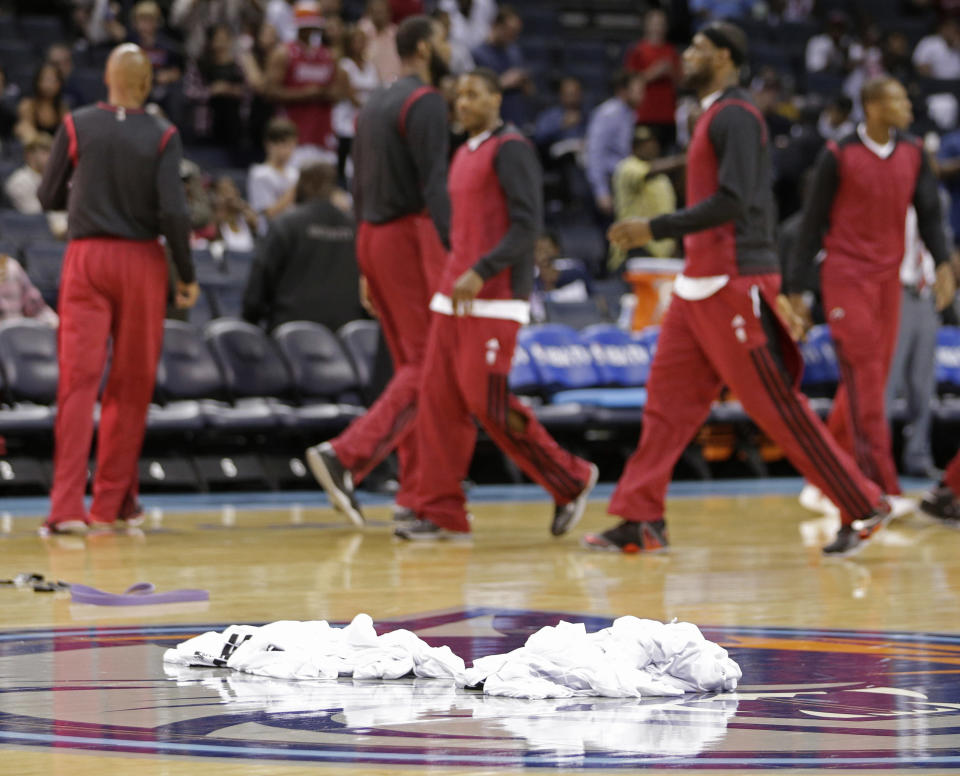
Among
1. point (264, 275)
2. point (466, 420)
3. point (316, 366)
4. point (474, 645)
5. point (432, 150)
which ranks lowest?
point (316, 366)

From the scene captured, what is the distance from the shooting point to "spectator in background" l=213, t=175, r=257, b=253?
1170 centimetres

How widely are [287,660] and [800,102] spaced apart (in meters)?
14.1

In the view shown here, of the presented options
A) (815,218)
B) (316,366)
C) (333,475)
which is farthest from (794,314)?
(316,366)

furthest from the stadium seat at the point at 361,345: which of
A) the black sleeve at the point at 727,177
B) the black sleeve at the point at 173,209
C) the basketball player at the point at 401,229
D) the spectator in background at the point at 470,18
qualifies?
the spectator in background at the point at 470,18

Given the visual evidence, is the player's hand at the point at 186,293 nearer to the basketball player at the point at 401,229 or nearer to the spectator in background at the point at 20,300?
the basketball player at the point at 401,229

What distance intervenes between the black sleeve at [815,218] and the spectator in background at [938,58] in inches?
436

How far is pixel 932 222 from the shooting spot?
7.45m

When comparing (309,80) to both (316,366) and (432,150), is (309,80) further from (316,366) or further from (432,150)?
(432,150)

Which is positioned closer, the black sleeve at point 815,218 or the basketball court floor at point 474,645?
the basketball court floor at point 474,645

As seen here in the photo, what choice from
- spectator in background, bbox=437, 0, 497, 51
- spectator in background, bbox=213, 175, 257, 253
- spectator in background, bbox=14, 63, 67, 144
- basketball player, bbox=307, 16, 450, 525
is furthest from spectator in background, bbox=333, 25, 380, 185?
basketball player, bbox=307, 16, 450, 525

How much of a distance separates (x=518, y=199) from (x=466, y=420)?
0.88 metres

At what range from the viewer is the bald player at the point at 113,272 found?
22.9 feet

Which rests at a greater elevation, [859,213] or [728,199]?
[728,199]

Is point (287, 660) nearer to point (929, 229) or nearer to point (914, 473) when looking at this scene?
point (929, 229)
